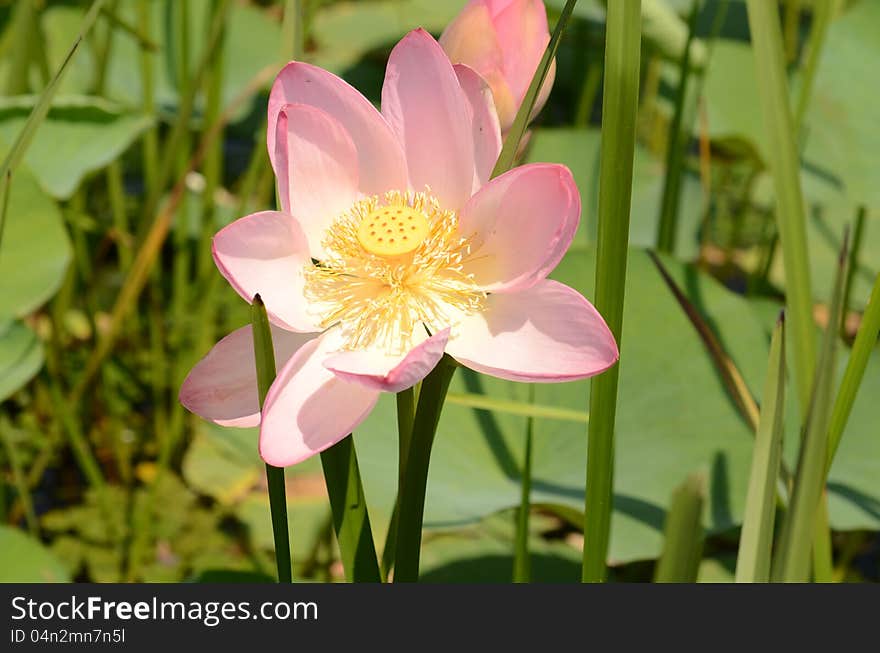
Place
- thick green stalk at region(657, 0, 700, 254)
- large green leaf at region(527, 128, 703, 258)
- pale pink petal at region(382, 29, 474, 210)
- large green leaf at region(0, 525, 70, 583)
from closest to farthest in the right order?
1. pale pink petal at region(382, 29, 474, 210)
2. large green leaf at region(0, 525, 70, 583)
3. thick green stalk at region(657, 0, 700, 254)
4. large green leaf at region(527, 128, 703, 258)

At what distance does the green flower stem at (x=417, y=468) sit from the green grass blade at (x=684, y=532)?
121 mm

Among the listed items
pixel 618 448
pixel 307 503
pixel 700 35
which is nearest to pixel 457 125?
pixel 618 448

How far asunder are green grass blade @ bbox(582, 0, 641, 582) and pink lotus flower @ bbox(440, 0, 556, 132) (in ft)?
0.29

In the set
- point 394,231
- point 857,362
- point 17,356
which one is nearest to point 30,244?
point 17,356

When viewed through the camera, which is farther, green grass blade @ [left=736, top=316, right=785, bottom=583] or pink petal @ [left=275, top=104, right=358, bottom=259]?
pink petal @ [left=275, top=104, right=358, bottom=259]

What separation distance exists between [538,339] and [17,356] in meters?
0.67

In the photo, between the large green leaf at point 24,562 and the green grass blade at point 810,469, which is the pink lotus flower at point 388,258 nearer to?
the green grass blade at point 810,469

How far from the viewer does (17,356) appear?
38.6 inches

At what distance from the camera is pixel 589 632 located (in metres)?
0.53

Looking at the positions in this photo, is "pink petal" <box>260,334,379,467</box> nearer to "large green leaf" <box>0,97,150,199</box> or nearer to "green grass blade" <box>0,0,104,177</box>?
"green grass blade" <box>0,0,104,177</box>

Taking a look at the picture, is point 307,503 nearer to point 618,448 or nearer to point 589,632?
point 618,448

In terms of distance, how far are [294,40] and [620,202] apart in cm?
23

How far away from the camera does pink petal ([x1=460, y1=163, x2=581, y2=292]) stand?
507 millimetres

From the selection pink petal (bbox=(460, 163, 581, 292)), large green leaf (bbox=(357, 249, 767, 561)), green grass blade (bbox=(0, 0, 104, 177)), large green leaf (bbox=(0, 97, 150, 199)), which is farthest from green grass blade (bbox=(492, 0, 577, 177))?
large green leaf (bbox=(0, 97, 150, 199))
